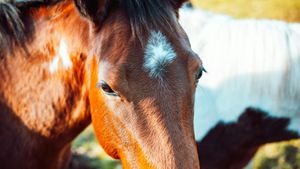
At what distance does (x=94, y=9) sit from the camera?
2084mm

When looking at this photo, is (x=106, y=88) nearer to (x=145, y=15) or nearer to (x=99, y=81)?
(x=99, y=81)

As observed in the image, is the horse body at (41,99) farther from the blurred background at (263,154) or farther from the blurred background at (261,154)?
the blurred background at (263,154)

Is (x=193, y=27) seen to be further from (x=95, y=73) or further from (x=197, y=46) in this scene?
(x=95, y=73)

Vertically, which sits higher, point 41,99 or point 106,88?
point 106,88

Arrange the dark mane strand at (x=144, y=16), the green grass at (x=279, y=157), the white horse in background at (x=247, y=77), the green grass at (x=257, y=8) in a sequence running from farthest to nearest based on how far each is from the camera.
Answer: the green grass at (x=257, y=8) → the green grass at (x=279, y=157) → the white horse in background at (x=247, y=77) → the dark mane strand at (x=144, y=16)

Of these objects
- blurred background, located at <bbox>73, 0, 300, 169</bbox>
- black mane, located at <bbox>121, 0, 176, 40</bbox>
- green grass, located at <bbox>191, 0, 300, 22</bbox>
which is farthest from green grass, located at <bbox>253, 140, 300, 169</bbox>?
black mane, located at <bbox>121, 0, 176, 40</bbox>

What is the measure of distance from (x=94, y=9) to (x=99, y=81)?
0.32 metres

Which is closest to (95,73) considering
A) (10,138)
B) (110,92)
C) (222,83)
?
(110,92)

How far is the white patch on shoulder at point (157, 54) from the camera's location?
1940mm

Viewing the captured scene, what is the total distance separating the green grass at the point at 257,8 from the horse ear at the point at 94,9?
4129 mm

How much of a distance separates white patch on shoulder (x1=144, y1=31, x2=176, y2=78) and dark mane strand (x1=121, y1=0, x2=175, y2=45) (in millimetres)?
44

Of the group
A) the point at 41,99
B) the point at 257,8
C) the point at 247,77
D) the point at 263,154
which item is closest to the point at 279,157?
the point at 263,154

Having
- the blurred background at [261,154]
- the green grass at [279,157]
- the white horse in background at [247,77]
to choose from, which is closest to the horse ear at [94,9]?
the white horse in background at [247,77]

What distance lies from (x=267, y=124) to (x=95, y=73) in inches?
65.6
